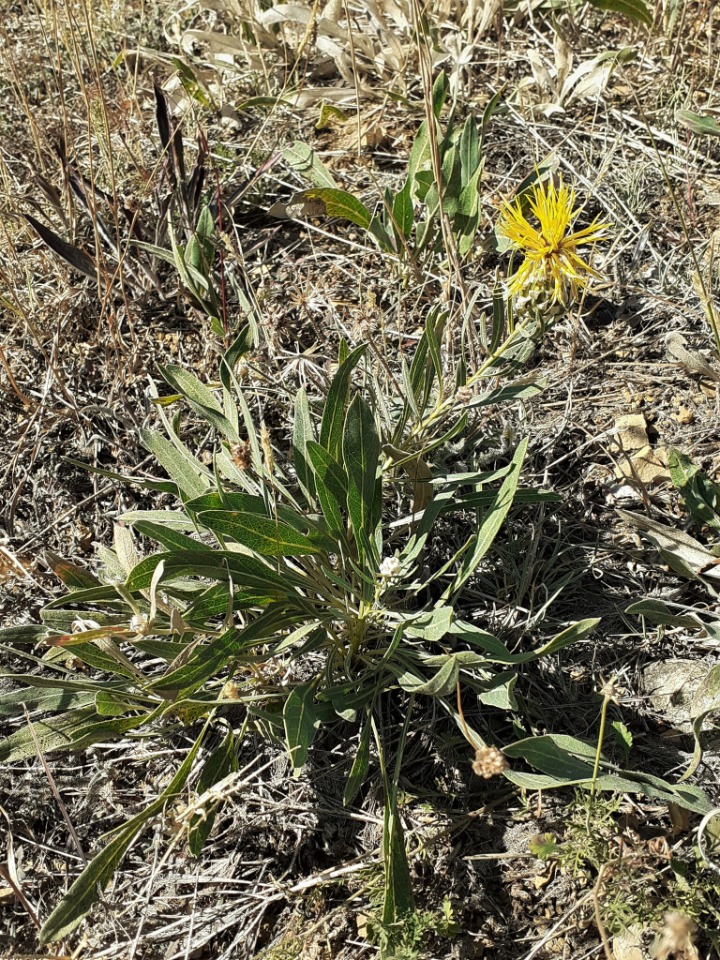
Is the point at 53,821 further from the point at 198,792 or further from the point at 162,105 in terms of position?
the point at 162,105

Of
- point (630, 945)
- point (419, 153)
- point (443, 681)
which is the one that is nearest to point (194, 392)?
point (443, 681)

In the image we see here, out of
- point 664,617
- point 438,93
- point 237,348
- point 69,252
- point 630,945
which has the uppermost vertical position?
point 438,93

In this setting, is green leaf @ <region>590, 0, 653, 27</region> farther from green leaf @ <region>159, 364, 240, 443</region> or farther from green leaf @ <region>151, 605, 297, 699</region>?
green leaf @ <region>151, 605, 297, 699</region>

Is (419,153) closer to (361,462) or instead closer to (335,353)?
(335,353)

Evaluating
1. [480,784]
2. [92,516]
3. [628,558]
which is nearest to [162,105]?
[92,516]

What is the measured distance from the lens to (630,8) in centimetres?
241

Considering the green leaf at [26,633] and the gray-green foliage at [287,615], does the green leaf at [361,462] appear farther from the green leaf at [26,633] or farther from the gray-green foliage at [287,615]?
the green leaf at [26,633]

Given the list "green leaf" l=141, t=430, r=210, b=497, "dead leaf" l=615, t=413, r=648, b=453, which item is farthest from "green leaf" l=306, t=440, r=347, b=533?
"dead leaf" l=615, t=413, r=648, b=453

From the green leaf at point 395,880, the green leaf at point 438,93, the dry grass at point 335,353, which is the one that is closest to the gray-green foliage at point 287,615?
the green leaf at point 395,880

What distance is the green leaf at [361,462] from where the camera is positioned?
1.55 meters

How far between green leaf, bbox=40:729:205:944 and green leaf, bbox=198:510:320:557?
0.38 m

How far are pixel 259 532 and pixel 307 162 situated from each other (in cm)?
130

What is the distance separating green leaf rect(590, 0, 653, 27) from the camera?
2385 mm

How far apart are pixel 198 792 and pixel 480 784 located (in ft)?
1.68
